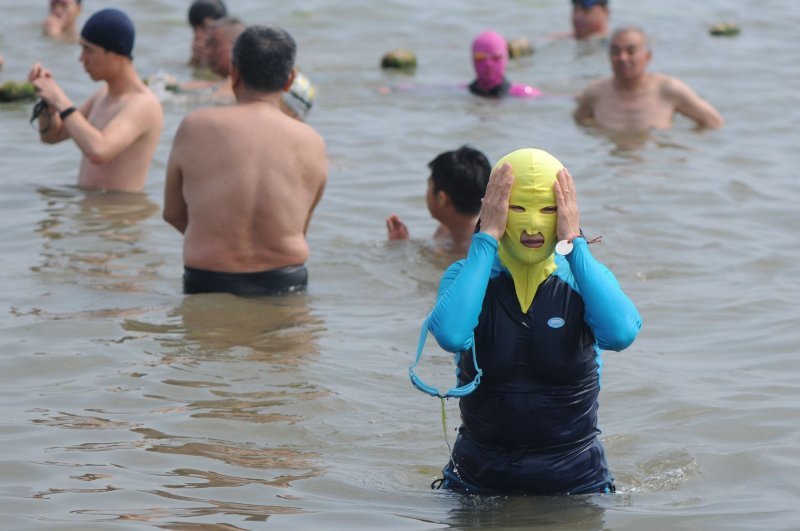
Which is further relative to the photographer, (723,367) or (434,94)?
(434,94)

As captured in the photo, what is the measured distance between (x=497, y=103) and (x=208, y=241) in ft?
23.0

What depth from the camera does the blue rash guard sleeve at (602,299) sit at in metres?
4.05

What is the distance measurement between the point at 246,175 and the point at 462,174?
4.72 ft

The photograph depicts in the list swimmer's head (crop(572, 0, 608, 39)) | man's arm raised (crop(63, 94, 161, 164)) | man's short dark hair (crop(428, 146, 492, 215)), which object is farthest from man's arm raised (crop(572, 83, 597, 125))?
man's short dark hair (crop(428, 146, 492, 215))

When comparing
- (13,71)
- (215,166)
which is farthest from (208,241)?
(13,71)

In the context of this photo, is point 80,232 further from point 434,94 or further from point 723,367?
point 434,94

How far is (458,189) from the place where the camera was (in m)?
7.56

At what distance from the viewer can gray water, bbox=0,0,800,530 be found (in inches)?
178

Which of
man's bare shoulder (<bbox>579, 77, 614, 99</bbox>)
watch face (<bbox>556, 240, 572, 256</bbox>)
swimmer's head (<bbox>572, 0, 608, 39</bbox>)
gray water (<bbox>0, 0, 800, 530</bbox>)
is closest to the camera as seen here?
watch face (<bbox>556, 240, 572, 256</bbox>)

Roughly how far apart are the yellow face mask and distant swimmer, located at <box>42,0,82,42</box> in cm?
1272

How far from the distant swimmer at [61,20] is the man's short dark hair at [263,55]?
1000 centimetres

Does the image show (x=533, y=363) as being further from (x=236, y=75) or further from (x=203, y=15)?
(x=203, y=15)

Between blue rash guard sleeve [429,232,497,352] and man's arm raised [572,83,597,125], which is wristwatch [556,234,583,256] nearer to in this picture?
blue rash guard sleeve [429,232,497,352]

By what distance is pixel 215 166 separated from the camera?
21.5 ft
